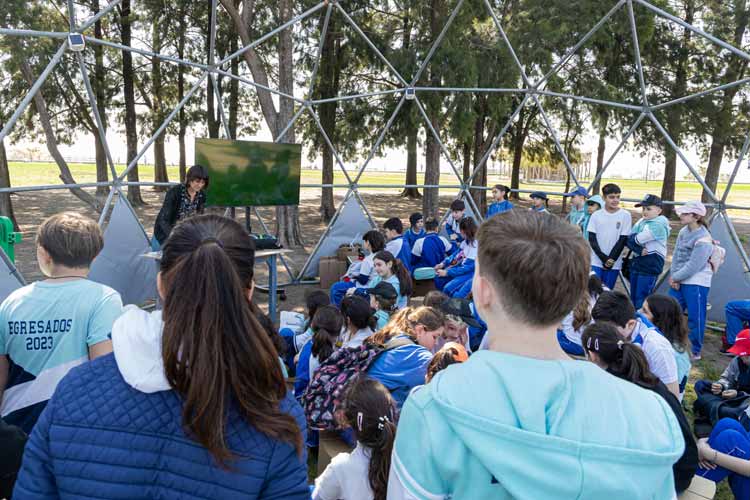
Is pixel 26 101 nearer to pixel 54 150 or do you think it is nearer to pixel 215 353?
pixel 54 150

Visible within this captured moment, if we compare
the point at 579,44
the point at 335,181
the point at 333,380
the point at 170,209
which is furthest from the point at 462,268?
the point at 335,181

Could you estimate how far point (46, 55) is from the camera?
34.6 feet

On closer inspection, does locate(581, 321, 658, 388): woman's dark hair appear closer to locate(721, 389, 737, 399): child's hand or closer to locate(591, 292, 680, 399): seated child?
locate(591, 292, 680, 399): seated child

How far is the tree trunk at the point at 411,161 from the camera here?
13.7m

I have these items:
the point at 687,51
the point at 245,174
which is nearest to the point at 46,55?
the point at 245,174

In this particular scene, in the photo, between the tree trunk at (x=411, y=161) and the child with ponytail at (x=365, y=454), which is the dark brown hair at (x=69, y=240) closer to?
the child with ponytail at (x=365, y=454)

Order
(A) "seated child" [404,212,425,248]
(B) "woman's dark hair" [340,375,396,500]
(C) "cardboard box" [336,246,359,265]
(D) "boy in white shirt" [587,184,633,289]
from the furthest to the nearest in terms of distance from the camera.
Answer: (C) "cardboard box" [336,246,359,265]
(A) "seated child" [404,212,425,248]
(D) "boy in white shirt" [587,184,633,289]
(B) "woman's dark hair" [340,375,396,500]

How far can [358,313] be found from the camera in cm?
377

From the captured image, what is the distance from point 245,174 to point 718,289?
6.52 metres

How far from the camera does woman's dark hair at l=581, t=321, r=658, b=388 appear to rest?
2551mm

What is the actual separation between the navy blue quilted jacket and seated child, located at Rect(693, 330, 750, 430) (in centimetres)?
374

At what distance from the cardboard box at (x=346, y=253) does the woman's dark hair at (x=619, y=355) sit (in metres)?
6.09

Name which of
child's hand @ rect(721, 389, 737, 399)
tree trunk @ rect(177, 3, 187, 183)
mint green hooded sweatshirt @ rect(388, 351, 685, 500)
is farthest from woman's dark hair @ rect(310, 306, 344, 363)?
tree trunk @ rect(177, 3, 187, 183)

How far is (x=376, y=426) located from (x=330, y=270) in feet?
21.1
